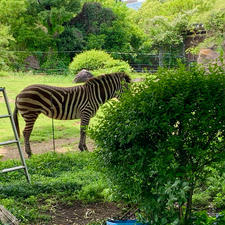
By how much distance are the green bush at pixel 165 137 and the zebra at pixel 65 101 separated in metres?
4.47

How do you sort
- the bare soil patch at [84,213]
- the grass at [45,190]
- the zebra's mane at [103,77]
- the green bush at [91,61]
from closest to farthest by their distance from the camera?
the bare soil patch at [84,213] < the grass at [45,190] < the zebra's mane at [103,77] < the green bush at [91,61]

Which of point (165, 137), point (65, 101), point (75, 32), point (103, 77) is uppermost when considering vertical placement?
point (75, 32)

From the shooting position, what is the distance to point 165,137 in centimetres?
284

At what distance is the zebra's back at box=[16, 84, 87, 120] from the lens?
725cm

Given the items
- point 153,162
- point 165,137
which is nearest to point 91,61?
point 165,137

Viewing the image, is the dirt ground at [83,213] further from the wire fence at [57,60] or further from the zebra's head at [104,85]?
the wire fence at [57,60]

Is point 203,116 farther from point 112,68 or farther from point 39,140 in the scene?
point 112,68

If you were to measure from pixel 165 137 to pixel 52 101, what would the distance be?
16.1 feet

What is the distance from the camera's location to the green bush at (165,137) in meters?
2.71

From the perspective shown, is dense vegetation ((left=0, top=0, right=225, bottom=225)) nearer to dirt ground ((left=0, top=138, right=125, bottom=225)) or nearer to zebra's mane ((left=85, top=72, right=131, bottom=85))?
dirt ground ((left=0, top=138, right=125, bottom=225))

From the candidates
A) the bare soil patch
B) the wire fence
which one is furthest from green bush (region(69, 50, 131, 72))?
the bare soil patch

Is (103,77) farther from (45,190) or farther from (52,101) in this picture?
(45,190)

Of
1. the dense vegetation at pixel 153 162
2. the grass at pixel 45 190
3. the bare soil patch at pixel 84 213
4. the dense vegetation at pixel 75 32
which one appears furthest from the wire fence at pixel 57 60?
the bare soil patch at pixel 84 213

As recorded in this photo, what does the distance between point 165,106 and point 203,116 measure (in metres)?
0.27
